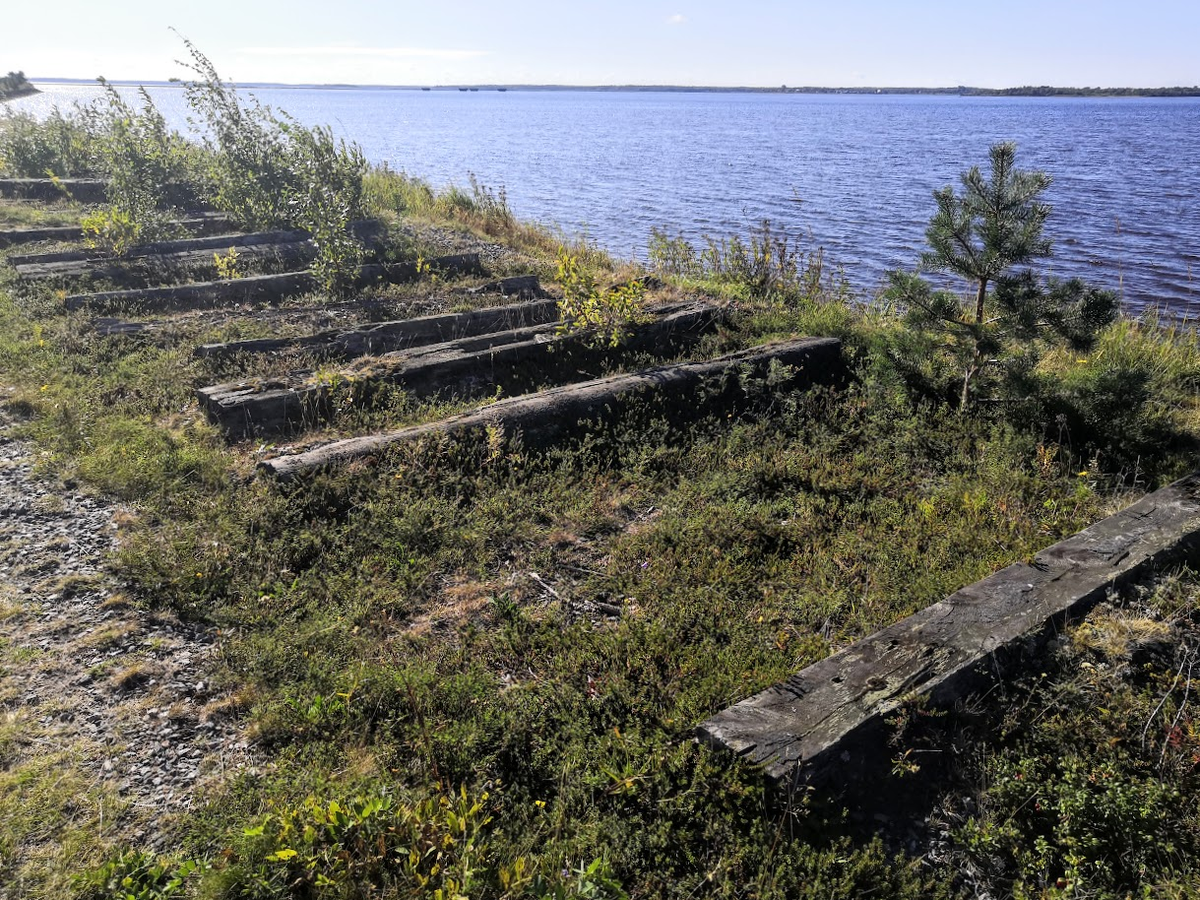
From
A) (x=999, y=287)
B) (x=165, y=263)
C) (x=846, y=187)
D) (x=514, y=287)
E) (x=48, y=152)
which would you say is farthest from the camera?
(x=846, y=187)

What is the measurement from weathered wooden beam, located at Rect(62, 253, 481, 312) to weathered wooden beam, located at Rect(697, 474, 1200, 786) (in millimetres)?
10183

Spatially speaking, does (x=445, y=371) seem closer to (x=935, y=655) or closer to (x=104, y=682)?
(x=104, y=682)

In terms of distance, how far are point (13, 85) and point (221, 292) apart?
84.4 meters

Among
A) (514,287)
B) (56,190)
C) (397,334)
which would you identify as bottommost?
(397,334)

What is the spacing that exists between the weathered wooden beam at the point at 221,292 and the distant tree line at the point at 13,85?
73.1 metres

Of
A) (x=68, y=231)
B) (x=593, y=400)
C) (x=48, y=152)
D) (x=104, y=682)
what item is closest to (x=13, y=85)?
(x=48, y=152)

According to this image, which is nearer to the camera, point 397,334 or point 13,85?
point 397,334

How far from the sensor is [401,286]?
11.9 metres

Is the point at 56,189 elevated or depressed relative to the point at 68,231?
elevated

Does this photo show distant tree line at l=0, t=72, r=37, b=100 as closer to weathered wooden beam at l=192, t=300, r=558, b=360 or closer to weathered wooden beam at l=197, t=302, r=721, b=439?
weathered wooden beam at l=192, t=300, r=558, b=360

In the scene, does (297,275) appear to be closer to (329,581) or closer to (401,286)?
(401,286)

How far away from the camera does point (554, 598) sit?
504 centimetres

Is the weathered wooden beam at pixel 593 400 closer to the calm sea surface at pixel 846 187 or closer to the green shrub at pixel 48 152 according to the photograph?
the calm sea surface at pixel 846 187

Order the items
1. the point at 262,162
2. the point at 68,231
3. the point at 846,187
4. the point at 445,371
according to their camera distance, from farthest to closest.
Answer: the point at 846,187
the point at 262,162
the point at 68,231
the point at 445,371
